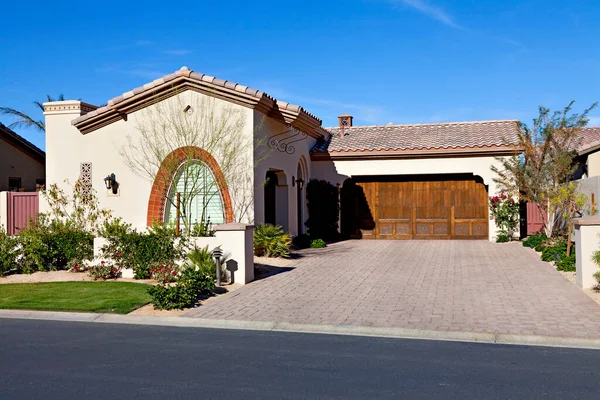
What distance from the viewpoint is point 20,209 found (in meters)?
18.0

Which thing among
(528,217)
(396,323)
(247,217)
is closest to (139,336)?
(396,323)

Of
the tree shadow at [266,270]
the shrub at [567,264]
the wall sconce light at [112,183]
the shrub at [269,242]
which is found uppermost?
the wall sconce light at [112,183]

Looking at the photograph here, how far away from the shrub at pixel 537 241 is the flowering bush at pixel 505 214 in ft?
3.71

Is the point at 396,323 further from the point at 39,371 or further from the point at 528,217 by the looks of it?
the point at 528,217

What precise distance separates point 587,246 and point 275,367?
756 cm

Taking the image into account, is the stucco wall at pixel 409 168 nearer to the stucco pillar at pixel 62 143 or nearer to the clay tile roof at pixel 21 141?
the stucco pillar at pixel 62 143

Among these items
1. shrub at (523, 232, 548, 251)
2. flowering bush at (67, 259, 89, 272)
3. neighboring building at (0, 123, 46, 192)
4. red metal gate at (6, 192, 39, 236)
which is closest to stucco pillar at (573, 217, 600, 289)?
shrub at (523, 232, 548, 251)

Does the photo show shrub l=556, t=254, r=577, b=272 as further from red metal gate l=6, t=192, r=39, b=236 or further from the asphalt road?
red metal gate l=6, t=192, r=39, b=236

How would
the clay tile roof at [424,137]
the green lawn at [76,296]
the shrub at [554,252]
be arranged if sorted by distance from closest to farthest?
the green lawn at [76,296], the shrub at [554,252], the clay tile roof at [424,137]

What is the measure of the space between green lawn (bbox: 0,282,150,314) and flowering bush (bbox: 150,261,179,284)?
0.56 m

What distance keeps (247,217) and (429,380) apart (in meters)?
11.1

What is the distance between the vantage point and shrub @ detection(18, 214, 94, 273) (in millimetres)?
15188

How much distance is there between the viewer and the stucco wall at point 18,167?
2286 cm

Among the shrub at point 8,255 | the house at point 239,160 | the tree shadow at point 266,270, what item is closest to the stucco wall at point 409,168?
the house at point 239,160
